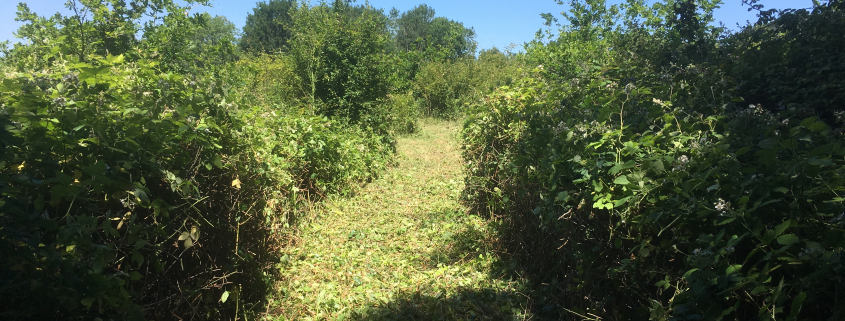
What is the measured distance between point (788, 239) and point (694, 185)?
394 millimetres

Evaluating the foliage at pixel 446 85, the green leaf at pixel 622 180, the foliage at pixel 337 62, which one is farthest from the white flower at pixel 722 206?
the foliage at pixel 446 85

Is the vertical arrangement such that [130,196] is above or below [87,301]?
above

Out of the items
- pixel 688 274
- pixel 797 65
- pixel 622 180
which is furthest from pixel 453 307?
pixel 797 65

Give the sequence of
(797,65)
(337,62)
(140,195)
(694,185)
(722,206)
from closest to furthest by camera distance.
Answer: (722,206) < (694,185) < (140,195) < (797,65) < (337,62)

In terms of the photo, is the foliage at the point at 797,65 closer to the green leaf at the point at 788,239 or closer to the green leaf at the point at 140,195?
the green leaf at the point at 788,239

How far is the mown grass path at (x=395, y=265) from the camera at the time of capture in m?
3.29

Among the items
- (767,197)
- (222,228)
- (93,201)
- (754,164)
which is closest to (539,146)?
(754,164)

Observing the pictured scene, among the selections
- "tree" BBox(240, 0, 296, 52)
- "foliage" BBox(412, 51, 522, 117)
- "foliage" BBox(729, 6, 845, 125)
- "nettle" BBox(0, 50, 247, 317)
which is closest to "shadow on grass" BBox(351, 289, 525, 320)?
"nettle" BBox(0, 50, 247, 317)

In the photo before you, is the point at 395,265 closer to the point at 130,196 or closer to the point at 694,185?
the point at 130,196

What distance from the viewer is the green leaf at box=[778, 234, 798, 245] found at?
4.58 feet

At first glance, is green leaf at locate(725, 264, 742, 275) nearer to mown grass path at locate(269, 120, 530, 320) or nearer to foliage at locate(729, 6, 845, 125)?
mown grass path at locate(269, 120, 530, 320)

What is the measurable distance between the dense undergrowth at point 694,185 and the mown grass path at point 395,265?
41 cm

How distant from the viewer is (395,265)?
4125mm

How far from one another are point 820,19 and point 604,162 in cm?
308
